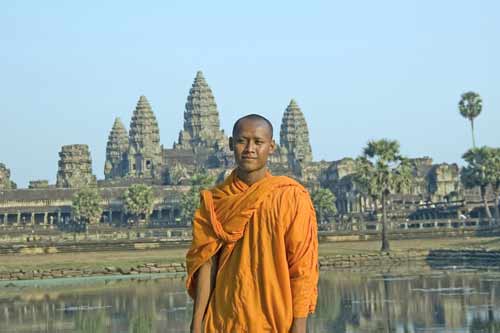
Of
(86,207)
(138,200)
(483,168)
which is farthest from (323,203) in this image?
(483,168)

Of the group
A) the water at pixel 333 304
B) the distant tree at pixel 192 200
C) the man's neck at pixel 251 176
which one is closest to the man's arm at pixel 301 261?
the man's neck at pixel 251 176

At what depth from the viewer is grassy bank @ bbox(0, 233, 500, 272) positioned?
211ft

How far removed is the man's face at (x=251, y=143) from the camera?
7.21m

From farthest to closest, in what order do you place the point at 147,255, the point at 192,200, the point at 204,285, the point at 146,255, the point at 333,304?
1. the point at 192,200
2. the point at 146,255
3. the point at 147,255
4. the point at 333,304
5. the point at 204,285

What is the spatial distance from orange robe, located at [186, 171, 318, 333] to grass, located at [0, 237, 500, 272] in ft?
181

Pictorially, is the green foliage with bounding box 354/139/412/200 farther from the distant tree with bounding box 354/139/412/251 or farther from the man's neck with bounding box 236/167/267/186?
the man's neck with bounding box 236/167/267/186

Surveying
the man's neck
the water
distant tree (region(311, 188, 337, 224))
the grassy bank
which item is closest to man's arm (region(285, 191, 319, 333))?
the man's neck

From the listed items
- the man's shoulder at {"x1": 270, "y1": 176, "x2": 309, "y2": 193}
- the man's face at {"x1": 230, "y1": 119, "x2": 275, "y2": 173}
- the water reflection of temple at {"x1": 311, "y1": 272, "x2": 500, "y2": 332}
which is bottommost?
the water reflection of temple at {"x1": 311, "y1": 272, "x2": 500, "y2": 332}

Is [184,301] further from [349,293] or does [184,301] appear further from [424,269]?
[424,269]

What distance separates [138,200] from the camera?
148250mm

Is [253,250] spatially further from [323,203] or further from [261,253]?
[323,203]

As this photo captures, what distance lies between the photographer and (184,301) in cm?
4041

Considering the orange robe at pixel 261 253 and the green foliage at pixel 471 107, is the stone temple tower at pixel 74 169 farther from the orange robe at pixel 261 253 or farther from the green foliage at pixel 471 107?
the orange robe at pixel 261 253

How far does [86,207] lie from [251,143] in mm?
143419
